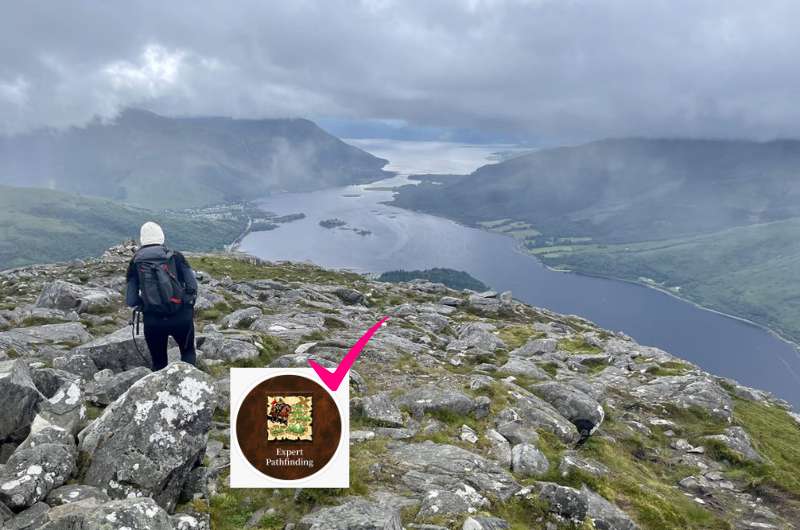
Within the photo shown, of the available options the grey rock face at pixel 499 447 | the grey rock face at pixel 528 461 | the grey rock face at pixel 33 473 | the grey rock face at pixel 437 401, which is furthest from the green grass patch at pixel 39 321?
the grey rock face at pixel 528 461

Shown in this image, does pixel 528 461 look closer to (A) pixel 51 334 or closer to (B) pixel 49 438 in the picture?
(B) pixel 49 438

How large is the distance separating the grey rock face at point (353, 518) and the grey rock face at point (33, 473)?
16.1 feet

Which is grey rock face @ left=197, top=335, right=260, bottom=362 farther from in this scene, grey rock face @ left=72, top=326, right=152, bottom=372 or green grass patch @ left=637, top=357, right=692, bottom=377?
green grass patch @ left=637, top=357, right=692, bottom=377

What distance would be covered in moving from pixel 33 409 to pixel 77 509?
443cm

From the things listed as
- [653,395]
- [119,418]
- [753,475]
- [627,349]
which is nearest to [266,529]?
[119,418]

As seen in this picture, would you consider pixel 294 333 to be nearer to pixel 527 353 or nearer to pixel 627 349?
pixel 527 353

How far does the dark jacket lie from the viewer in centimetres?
1381

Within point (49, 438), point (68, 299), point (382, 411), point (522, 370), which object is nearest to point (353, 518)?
point (49, 438)

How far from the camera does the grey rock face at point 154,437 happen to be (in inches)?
368

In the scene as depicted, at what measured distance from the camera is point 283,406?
8.95 meters

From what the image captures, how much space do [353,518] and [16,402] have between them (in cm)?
825

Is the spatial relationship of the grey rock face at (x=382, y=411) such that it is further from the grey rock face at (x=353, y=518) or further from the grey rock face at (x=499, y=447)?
the grey rock face at (x=353, y=518)

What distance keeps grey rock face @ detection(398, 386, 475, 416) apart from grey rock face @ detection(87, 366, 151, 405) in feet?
31.9

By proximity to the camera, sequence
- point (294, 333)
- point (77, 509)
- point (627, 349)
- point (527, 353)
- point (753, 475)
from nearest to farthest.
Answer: point (77, 509), point (753, 475), point (294, 333), point (527, 353), point (627, 349)
